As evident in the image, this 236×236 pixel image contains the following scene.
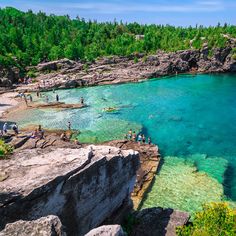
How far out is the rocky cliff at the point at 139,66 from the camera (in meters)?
102

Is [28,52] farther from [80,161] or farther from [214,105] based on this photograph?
[80,161]

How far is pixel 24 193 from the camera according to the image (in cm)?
1730

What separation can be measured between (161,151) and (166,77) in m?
66.1

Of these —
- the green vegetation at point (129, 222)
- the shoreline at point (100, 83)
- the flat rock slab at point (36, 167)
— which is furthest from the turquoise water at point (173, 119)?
the flat rock slab at point (36, 167)

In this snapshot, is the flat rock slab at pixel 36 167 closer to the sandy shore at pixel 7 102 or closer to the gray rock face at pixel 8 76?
the sandy shore at pixel 7 102

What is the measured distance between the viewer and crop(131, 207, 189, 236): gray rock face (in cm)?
2299

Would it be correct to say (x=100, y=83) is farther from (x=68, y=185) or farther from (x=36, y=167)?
(x=68, y=185)

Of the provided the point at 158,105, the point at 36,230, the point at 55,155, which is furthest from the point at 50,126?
the point at 36,230

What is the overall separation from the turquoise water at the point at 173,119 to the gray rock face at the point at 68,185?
10.4m

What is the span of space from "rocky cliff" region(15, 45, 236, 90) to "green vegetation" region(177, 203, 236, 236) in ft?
268

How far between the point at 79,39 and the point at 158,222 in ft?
429

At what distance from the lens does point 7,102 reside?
251 feet

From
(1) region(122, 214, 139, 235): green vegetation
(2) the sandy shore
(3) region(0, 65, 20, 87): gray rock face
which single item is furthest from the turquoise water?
(3) region(0, 65, 20, 87): gray rock face

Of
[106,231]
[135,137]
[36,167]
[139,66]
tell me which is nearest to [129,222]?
[36,167]
